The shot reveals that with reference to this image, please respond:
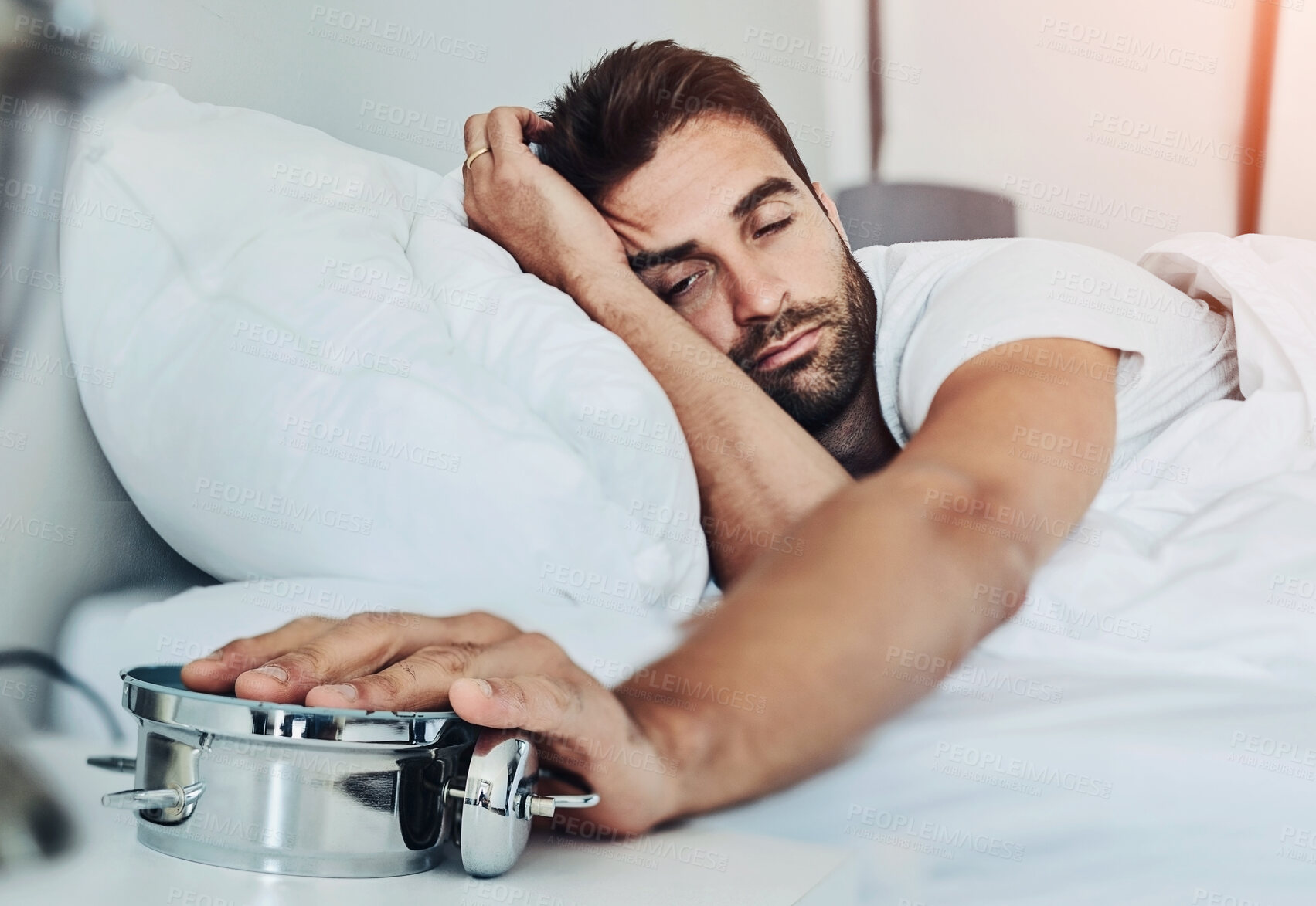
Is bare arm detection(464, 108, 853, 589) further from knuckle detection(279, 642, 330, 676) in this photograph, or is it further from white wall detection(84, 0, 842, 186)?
knuckle detection(279, 642, 330, 676)

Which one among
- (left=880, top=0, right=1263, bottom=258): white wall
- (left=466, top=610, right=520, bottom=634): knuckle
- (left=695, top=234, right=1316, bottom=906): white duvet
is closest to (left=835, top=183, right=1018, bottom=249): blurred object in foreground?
(left=880, top=0, right=1263, bottom=258): white wall

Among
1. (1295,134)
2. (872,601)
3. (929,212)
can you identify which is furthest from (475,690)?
(1295,134)

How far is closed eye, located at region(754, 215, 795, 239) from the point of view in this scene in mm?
1026

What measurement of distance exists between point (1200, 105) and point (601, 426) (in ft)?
3.01

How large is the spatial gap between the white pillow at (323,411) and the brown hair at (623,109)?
330 millimetres

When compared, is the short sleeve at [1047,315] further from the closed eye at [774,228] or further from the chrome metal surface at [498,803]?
the chrome metal surface at [498,803]

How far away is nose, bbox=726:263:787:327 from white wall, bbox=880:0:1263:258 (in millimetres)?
305

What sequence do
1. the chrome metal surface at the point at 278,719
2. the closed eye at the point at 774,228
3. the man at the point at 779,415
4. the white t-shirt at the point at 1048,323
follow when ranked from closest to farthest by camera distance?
the chrome metal surface at the point at 278,719 < the man at the point at 779,415 < the white t-shirt at the point at 1048,323 < the closed eye at the point at 774,228

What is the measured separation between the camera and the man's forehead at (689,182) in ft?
3.37

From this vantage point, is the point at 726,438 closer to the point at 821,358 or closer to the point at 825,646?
the point at 821,358

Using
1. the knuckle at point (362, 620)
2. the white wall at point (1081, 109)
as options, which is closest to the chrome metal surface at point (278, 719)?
the knuckle at point (362, 620)

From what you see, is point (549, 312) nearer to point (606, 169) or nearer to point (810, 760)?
point (606, 169)

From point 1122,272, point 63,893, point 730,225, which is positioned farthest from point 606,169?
point 63,893

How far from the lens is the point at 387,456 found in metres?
0.71
